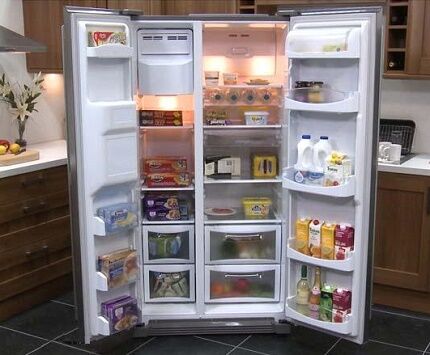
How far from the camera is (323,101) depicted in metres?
3.02

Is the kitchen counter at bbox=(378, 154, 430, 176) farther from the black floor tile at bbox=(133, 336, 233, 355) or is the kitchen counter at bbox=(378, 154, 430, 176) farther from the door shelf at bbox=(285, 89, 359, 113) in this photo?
the black floor tile at bbox=(133, 336, 233, 355)

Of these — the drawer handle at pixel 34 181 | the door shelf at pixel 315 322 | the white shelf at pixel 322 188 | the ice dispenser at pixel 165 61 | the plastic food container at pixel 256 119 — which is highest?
the ice dispenser at pixel 165 61

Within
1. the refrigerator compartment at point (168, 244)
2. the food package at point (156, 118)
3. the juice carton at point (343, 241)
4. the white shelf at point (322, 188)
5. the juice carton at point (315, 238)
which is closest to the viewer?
the white shelf at point (322, 188)

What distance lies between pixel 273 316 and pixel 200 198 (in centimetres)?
78

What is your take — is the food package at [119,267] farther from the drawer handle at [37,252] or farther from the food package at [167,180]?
the drawer handle at [37,252]

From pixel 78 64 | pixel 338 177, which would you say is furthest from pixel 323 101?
pixel 78 64

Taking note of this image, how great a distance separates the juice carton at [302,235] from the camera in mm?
3174

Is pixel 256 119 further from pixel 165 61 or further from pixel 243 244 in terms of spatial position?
pixel 243 244

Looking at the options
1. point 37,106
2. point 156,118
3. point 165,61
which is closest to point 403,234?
point 156,118

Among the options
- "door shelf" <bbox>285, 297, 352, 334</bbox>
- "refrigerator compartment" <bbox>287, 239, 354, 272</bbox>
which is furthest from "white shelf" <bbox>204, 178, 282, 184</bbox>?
"door shelf" <bbox>285, 297, 352, 334</bbox>

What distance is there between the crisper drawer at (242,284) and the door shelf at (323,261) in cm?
34

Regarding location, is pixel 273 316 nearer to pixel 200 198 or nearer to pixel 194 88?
pixel 200 198

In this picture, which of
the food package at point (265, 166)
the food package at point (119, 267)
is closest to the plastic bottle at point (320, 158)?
the food package at point (265, 166)

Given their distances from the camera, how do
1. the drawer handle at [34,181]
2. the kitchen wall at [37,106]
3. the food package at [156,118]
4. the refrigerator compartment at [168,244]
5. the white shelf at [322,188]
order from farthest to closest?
the kitchen wall at [37,106] → the drawer handle at [34,181] → the refrigerator compartment at [168,244] → the food package at [156,118] → the white shelf at [322,188]
